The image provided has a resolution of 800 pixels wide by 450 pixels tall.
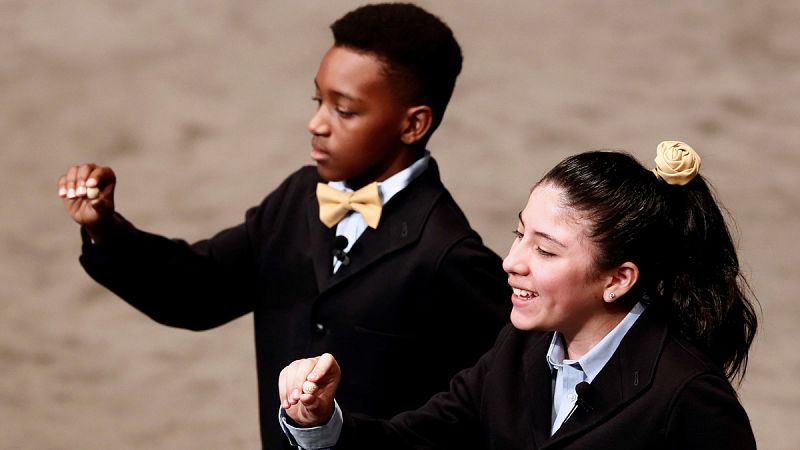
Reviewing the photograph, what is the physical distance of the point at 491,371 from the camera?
2654 millimetres

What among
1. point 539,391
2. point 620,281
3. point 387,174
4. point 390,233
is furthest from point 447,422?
point 387,174

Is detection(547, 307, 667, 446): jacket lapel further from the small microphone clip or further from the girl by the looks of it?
the small microphone clip

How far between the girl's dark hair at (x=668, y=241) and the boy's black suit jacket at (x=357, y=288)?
1.73ft

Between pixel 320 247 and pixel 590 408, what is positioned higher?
pixel 320 247

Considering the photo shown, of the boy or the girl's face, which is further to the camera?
the boy

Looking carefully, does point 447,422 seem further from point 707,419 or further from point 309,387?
point 707,419

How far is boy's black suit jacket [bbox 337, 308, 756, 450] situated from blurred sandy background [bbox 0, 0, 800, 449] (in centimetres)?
203

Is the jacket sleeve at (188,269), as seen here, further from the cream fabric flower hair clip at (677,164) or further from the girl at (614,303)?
the cream fabric flower hair clip at (677,164)

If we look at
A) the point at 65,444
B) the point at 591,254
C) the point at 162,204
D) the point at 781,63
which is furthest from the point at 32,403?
the point at 781,63

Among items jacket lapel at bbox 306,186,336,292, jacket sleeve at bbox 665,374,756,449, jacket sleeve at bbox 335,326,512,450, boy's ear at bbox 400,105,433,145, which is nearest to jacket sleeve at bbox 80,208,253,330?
jacket lapel at bbox 306,186,336,292

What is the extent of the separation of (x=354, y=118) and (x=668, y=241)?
79cm

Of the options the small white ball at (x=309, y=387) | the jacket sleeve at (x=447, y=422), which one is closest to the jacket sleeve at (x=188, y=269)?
the jacket sleeve at (x=447, y=422)

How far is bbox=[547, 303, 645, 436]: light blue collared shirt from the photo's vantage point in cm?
250

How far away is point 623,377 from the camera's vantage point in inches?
96.7
